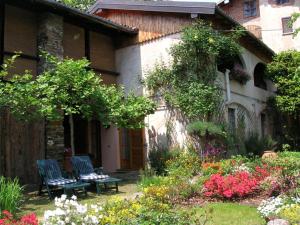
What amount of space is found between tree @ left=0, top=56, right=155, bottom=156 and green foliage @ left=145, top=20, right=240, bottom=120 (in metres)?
1.16

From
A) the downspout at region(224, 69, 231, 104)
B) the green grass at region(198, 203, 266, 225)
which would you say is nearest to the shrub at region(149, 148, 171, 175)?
the downspout at region(224, 69, 231, 104)

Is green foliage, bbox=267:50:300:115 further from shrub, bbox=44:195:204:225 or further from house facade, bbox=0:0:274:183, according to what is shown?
shrub, bbox=44:195:204:225

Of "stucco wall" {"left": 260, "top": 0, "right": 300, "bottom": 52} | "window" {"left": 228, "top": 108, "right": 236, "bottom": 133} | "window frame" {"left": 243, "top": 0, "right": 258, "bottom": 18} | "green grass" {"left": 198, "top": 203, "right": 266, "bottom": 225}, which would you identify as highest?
"window frame" {"left": 243, "top": 0, "right": 258, "bottom": 18}

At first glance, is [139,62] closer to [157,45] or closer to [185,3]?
[157,45]

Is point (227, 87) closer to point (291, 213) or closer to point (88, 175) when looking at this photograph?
point (88, 175)

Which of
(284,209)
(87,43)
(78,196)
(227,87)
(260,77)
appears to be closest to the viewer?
(284,209)

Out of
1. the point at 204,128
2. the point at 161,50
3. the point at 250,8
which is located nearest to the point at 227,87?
the point at 161,50

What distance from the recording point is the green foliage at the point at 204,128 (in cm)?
1302

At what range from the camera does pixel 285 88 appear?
1905 cm

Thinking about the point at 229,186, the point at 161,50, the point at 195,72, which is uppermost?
the point at 161,50

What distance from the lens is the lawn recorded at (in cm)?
638

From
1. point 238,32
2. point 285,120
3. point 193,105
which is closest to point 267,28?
point 285,120

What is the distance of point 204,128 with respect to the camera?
13.0 meters

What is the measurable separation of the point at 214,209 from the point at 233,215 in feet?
1.84
